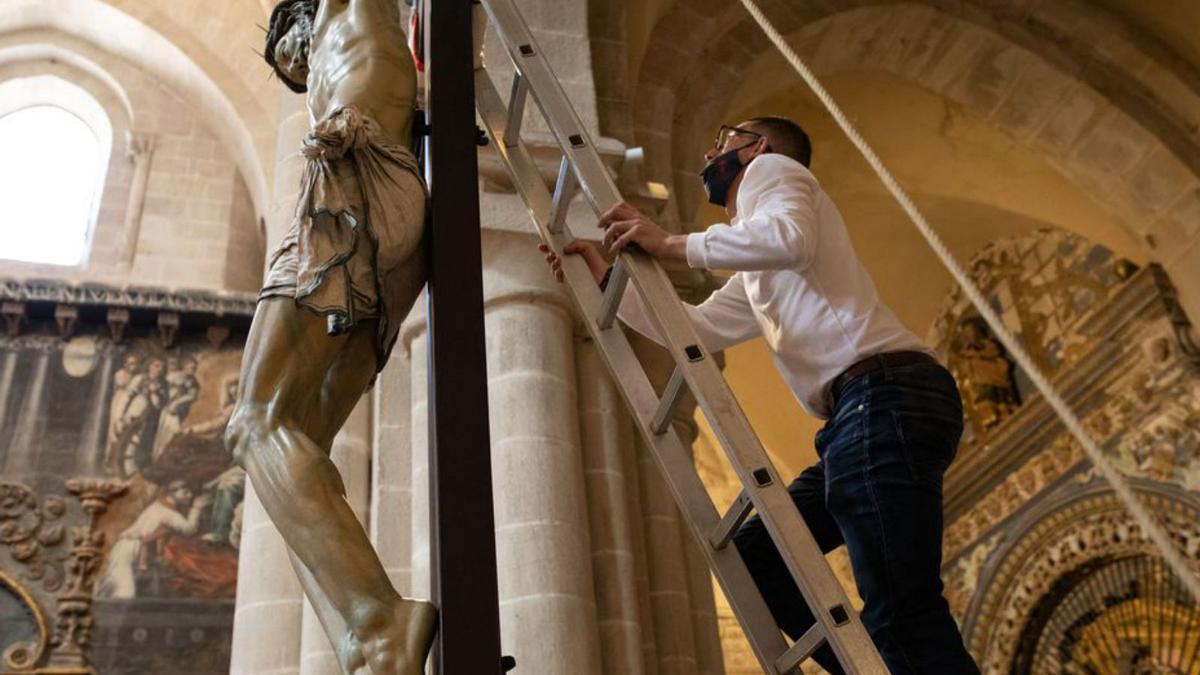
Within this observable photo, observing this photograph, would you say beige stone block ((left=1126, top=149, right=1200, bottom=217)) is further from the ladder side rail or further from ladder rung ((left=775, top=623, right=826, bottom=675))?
ladder rung ((left=775, top=623, right=826, bottom=675))

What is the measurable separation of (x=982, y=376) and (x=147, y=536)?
642 cm

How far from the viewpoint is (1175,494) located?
749cm

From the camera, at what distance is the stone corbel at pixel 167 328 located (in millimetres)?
7762

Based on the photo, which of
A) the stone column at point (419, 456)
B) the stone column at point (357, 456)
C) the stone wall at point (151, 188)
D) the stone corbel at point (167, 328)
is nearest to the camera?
the stone column at point (419, 456)

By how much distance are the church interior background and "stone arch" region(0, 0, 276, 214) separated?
3 centimetres

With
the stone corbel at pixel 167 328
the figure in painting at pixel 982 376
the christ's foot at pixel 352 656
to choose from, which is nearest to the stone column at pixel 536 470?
the christ's foot at pixel 352 656

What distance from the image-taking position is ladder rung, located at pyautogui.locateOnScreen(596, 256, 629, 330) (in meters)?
2.26

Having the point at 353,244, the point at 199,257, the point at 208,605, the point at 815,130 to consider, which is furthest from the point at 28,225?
the point at 353,244

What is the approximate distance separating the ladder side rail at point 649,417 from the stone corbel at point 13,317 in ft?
19.2

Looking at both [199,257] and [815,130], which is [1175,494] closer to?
[815,130]

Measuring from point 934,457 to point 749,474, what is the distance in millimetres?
401

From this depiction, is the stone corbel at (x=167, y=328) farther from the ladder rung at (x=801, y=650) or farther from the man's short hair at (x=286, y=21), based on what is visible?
the ladder rung at (x=801, y=650)

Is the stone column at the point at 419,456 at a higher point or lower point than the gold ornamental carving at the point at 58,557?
lower

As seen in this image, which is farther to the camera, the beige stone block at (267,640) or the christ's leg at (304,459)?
the beige stone block at (267,640)
